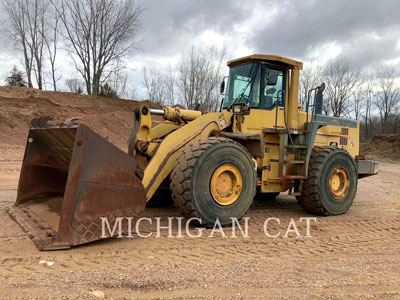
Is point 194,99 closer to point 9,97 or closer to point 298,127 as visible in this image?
point 9,97

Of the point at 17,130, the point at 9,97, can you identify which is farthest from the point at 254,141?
the point at 9,97

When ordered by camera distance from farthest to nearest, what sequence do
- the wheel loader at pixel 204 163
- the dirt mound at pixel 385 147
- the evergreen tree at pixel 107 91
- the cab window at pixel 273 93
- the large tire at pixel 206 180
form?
the evergreen tree at pixel 107 91, the dirt mound at pixel 385 147, the cab window at pixel 273 93, the large tire at pixel 206 180, the wheel loader at pixel 204 163

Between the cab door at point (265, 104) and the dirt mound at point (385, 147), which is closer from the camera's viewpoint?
the cab door at point (265, 104)

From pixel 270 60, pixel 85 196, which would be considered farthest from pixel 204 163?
pixel 270 60

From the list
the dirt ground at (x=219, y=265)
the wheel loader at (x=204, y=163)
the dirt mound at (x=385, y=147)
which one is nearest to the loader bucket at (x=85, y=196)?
the wheel loader at (x=204, y=163)

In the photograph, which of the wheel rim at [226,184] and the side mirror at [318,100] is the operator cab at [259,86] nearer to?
the side mirror at [318,100]

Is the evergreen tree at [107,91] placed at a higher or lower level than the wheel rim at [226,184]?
higher

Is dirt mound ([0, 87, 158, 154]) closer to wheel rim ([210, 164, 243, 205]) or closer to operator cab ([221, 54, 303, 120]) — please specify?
operator cab ([221, 54, 303, 120])

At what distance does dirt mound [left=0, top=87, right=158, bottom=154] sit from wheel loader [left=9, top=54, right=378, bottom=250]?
9.95 metres

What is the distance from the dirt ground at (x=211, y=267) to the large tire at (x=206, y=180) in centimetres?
30

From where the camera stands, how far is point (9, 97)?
16.7 m

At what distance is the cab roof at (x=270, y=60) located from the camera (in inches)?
225

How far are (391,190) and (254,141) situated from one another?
6744 millimetres

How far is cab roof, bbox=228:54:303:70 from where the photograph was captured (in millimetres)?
5707
